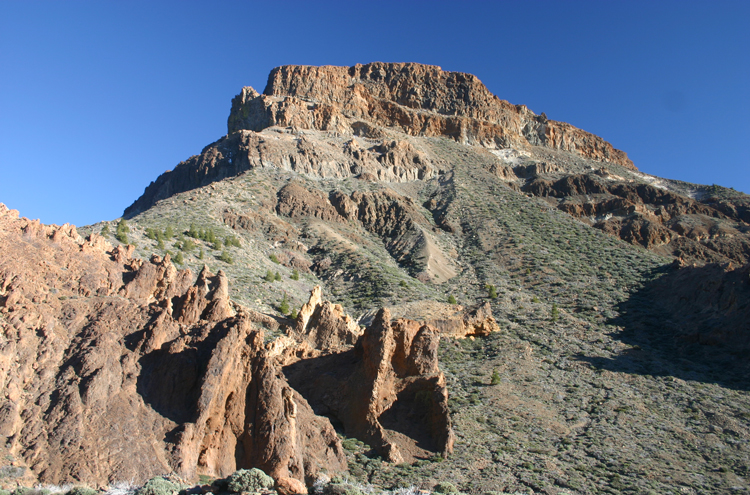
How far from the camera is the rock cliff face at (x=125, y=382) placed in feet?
39.5

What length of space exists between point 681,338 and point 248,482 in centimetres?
3854

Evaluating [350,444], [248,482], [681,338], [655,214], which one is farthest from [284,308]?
[655,214]

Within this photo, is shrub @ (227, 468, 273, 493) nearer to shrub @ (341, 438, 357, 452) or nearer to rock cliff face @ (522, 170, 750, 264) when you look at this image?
shrub @ (341, 438, 357, 452)

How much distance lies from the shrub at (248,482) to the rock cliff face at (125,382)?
1.42 metres

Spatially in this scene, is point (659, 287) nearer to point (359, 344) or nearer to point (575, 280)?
point (575, 280)

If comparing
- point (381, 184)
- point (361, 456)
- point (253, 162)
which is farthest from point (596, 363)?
point (253, 162)

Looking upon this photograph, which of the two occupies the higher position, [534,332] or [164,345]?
[534,332]

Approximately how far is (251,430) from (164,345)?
357cm

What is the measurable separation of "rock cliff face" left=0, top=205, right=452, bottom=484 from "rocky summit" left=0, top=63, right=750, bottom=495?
2.3 inches

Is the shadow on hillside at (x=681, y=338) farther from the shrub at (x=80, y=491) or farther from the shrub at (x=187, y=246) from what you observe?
the shrub at (x=187, y=246)

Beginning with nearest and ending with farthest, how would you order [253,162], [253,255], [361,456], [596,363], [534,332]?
[361,456] → [596,363] → [534,332] → [253,255] → [253,162]

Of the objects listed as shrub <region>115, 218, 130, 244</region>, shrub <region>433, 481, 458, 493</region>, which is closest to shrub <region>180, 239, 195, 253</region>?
shrub <region>115, 218, 130, 244</region>

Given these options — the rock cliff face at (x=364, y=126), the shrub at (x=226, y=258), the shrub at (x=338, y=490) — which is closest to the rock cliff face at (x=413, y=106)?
the rock cliff face at (x=364, y=126)

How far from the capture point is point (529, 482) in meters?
19.2
